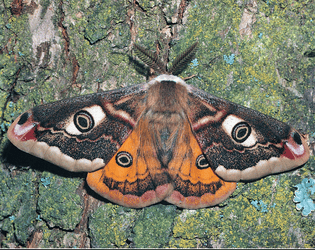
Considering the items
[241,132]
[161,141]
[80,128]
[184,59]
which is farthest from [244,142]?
[80,128]

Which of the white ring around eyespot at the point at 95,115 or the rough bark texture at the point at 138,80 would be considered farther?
the rough bark texture at the point at 138,80

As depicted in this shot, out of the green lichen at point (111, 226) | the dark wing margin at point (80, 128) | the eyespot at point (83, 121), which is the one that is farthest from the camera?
the green lichen at point (111, 226)

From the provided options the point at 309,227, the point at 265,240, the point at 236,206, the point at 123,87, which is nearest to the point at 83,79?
the point at 123,87

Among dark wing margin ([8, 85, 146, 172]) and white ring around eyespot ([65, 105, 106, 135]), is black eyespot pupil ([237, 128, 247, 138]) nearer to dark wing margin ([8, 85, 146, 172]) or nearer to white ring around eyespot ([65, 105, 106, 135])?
dark wing margin ([8, 85, 146, 172])

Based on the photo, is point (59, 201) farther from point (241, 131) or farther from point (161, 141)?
point (241, 131)

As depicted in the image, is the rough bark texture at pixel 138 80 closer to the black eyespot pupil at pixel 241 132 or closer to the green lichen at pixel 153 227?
the green lichen at pixel 153 227

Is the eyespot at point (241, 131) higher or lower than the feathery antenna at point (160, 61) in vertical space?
lower

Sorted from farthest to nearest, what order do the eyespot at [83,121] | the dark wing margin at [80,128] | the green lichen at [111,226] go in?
the green lichen at [111,226] → the eyespot at [83,121] → the dark wing margin at [80,128]

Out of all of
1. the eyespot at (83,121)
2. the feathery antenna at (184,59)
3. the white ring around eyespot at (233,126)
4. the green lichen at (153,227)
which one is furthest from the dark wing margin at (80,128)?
the white ring around eyespot at (233,126)

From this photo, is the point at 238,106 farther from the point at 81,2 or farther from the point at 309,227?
the point at 81,2
